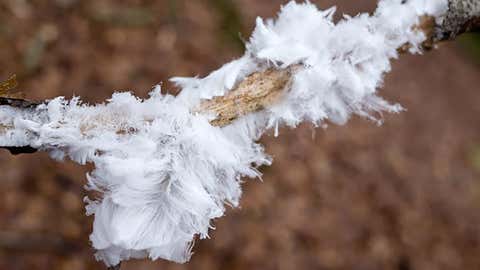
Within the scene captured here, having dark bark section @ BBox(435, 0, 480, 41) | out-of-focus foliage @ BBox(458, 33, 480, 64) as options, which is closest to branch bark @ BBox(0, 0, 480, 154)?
dark bark section @ BBox(435, 0, 480, 41)

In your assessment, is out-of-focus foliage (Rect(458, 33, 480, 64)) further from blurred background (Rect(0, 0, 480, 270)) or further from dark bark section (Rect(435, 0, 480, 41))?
dark bark section (Rect(435, 0, 480, 41))

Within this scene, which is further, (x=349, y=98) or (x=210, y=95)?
(x=349, y=98)

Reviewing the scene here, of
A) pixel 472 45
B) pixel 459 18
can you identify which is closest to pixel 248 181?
pixel 459 18

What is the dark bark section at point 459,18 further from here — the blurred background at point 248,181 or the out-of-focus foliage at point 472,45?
the out-of-focus foliage at point 472,45

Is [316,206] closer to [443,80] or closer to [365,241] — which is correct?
[365,241]

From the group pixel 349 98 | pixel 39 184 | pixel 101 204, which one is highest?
pixel 39 184

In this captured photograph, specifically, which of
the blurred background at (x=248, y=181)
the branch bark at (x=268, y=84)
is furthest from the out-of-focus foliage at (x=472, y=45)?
the branch bark at (x=268, y=84)

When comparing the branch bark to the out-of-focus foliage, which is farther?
the out-of-focus foliage

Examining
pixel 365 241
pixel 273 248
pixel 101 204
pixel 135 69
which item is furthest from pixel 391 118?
pixel 101 204
